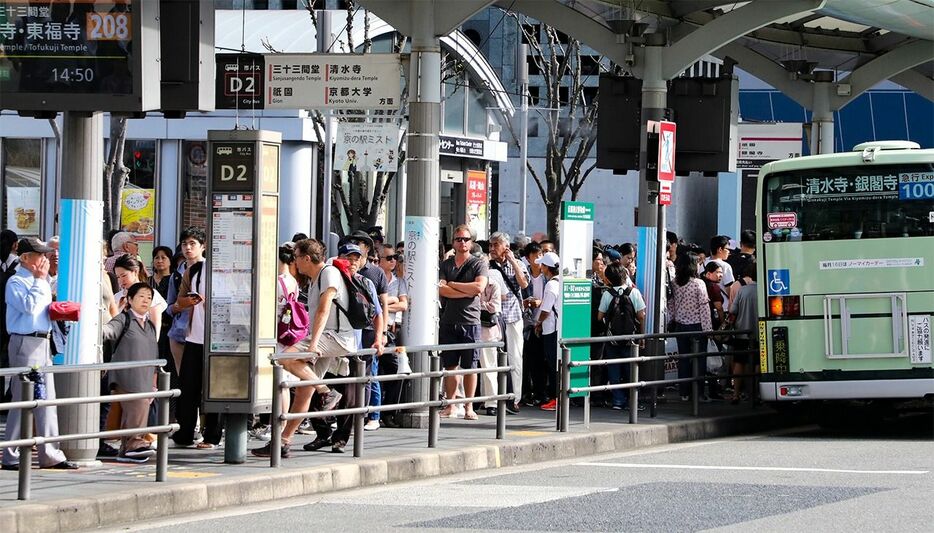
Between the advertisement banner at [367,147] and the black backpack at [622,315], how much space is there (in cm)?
526

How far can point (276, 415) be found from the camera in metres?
12.4

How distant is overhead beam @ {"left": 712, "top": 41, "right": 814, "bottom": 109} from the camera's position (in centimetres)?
2326

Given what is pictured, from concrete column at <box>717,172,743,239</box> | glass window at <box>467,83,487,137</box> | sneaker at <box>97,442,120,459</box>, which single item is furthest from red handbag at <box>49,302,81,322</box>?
concrete column at <box>717,172,743,239</box>

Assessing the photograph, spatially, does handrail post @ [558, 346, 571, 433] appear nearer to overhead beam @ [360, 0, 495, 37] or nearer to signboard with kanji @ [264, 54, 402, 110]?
signboard with kanji @ [264, 54, 402, 110]

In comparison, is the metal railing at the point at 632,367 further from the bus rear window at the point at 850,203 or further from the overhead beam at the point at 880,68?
the overhead beam at the point at 880,68

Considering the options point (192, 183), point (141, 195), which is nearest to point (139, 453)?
point (192, 183)

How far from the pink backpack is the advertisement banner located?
9.34 metres

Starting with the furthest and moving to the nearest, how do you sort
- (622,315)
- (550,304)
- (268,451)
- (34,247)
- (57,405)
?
1. (550,304)
2. (622,315)
3. (268,451)
4. (34,247)
5. (57,405)

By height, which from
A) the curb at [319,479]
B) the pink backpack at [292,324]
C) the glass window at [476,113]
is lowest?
the curb at [319,479]

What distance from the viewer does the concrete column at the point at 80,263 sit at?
1220 cm

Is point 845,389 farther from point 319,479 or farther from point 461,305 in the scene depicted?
point 319,479

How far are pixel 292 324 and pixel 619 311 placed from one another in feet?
20.0

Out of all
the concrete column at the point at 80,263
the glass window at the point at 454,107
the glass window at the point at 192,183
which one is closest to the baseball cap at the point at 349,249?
the concrete column at the point at 80,263

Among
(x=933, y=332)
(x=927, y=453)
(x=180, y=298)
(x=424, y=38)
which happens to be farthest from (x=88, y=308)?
(x=933, y=332)
